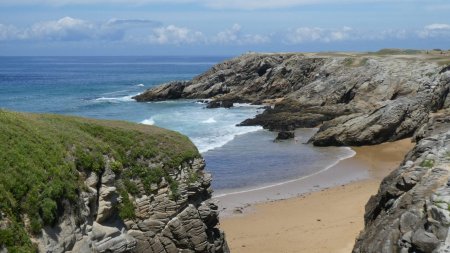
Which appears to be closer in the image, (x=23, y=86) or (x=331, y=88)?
(x=331, y=88)

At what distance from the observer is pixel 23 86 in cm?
11069

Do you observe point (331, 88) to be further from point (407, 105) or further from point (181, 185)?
point (181, 185)

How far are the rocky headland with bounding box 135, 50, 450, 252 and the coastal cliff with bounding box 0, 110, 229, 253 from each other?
593cm

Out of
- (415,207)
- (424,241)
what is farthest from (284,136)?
(424,241)

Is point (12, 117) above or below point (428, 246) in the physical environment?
above

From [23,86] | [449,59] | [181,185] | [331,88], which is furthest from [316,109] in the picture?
[23,86]

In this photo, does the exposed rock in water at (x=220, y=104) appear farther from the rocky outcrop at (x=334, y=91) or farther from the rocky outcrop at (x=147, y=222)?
the rocky outcrop at (x=147, y=222)

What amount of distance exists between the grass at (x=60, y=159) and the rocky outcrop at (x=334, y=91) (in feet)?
93.6

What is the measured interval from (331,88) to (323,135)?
2212cm

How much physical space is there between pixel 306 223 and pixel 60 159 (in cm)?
1350

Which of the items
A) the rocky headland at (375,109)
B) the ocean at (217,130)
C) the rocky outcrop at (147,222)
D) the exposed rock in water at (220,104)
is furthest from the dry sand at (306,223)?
the exposed rock in water at (220,104)

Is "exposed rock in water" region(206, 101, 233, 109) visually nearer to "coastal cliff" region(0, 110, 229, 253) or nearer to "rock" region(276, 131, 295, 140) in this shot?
"rock" region(276, 131, 295, 140)

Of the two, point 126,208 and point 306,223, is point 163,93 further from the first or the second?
point 126,208

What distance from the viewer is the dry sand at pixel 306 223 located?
22266 millimetres
